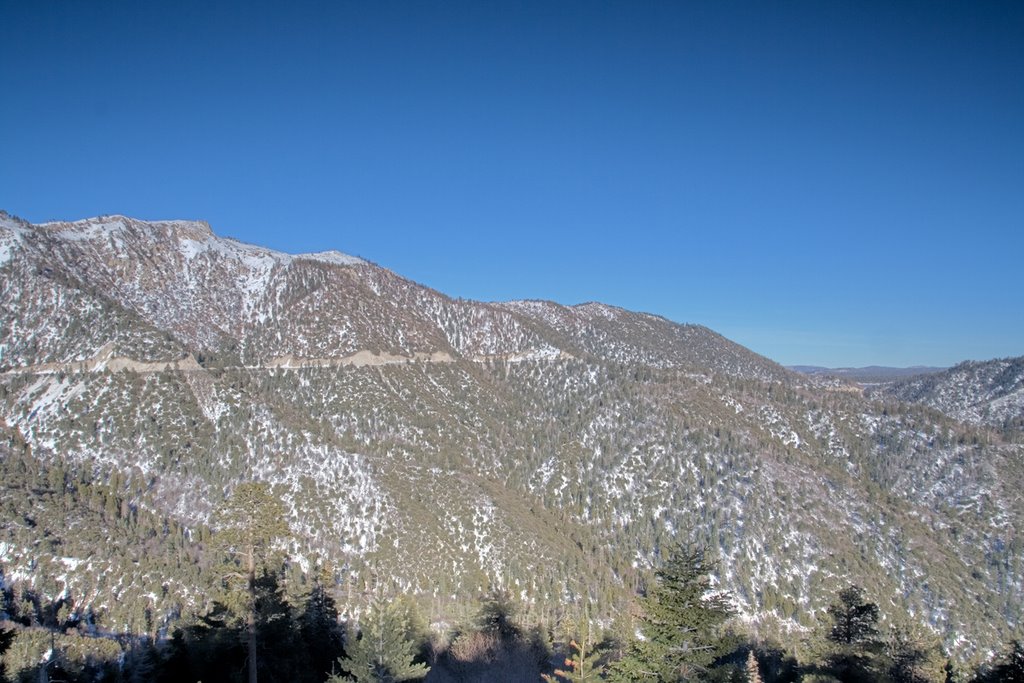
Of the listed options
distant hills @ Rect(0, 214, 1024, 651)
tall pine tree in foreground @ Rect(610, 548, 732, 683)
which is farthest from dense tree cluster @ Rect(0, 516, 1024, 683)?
distant hills @ Rect(0, 214, 1024, 651)

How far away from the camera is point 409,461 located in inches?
4528

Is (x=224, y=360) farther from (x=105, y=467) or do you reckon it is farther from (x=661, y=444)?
(x=661, y=444)

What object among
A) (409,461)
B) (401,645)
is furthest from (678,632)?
(409,461)

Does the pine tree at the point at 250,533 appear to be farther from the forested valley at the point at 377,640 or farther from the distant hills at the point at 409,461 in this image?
the distant hills at the point at 409,461

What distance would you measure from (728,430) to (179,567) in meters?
110

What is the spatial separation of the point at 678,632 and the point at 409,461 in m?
101

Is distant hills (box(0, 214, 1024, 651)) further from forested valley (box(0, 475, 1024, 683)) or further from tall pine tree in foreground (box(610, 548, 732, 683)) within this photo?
tall pine tree in foreground (box(610, 548, 732, 683))

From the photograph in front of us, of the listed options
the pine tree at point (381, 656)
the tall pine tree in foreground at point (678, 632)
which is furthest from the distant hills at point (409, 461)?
the tall pine tree in foreground at point (678, 632)

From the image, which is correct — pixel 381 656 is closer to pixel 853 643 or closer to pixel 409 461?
pixel 853 643

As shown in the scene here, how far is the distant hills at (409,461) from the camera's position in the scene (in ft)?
289

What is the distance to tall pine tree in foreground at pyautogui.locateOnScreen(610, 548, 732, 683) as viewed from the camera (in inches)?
714

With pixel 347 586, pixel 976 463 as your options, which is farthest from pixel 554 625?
pixel 976 463

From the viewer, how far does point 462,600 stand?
85.4m

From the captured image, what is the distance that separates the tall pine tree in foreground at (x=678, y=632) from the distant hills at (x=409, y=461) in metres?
63.0
